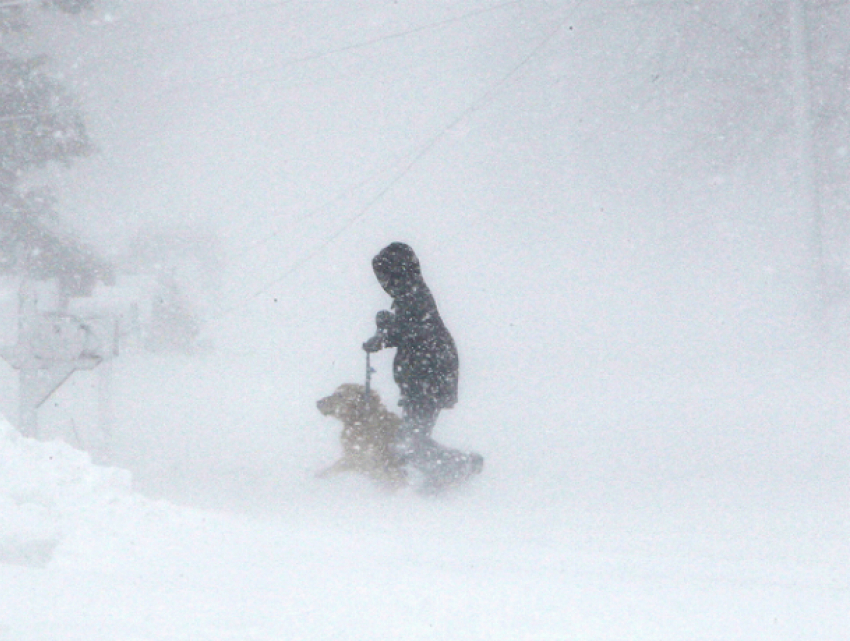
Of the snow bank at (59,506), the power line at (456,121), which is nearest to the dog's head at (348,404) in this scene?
the snow bank at (59,506)

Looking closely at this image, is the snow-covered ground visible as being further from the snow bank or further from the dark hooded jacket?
the dark hooded jacket

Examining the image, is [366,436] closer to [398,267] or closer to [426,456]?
[426,456]

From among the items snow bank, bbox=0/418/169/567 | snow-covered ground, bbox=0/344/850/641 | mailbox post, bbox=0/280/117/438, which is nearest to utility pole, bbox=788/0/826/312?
snow-covered ground, bbox=0/344/850/641

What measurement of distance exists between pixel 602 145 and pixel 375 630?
31365mm

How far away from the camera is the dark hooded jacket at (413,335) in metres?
6.03

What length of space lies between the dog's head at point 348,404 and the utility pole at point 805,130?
33.9ft

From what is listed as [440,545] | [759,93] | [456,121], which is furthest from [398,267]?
[759,93]

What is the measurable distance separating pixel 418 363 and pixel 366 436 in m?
0.64

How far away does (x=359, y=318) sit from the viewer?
3797 cm

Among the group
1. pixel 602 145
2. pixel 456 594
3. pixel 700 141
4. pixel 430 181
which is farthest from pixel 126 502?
pixel 430 181

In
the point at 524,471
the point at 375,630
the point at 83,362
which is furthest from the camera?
the point at 524,471

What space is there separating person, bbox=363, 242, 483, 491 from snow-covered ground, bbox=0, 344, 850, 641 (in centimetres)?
24

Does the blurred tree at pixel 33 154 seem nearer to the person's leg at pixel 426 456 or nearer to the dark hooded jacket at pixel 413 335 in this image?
the dark hooded jacket at pixel 413 335

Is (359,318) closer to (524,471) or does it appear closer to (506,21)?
(506,21)
